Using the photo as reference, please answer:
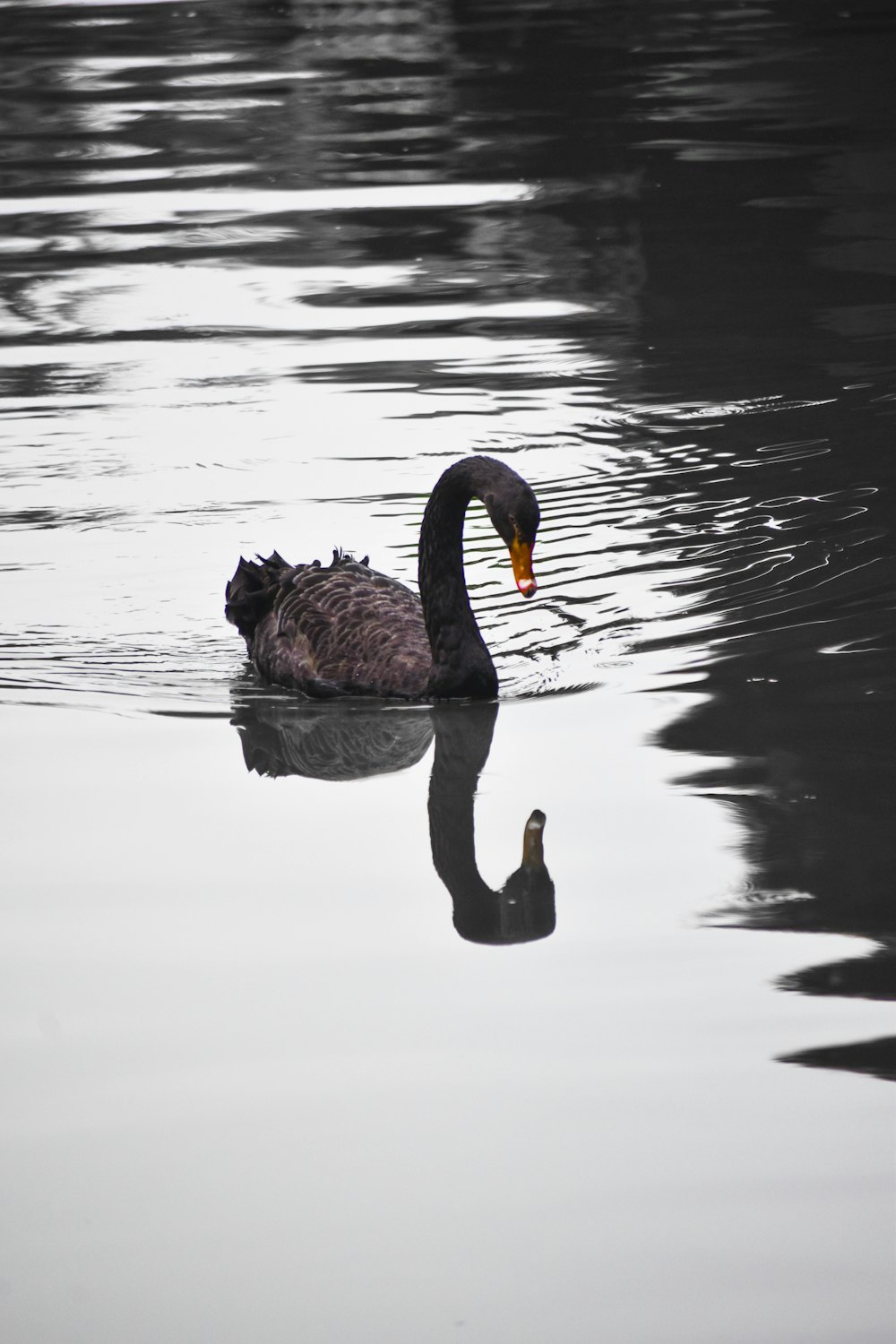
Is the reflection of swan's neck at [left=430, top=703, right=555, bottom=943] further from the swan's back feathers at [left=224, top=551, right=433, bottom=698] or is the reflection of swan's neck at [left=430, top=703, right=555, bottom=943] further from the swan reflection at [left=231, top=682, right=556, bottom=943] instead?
the swan's back feathers at [left=224, top=551, right=433, bottom=698]

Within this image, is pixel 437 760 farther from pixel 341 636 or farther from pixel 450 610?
pixel 341 636

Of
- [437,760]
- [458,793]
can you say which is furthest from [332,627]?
[458,793]

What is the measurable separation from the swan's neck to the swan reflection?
92 mm

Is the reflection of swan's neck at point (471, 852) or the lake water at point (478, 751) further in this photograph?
the reflection of swan's neck at point (471, 852)

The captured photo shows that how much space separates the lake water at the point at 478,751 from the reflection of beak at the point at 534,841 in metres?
0.04

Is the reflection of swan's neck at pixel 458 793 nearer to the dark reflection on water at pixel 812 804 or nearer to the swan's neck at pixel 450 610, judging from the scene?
the swan's neck at pixel 450 610

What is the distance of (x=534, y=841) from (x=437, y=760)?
0.86 meters

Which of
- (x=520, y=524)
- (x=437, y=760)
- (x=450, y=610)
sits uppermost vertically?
(x=520, y=524)

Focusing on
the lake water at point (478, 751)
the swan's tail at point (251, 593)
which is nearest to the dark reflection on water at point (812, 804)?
the lake water at point (478, 751)

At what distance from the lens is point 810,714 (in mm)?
6023

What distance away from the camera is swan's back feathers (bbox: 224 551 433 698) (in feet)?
21.1

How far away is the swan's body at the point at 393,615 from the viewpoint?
6016 mm

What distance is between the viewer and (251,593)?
683 centimetres

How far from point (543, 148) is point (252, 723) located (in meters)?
10.8
